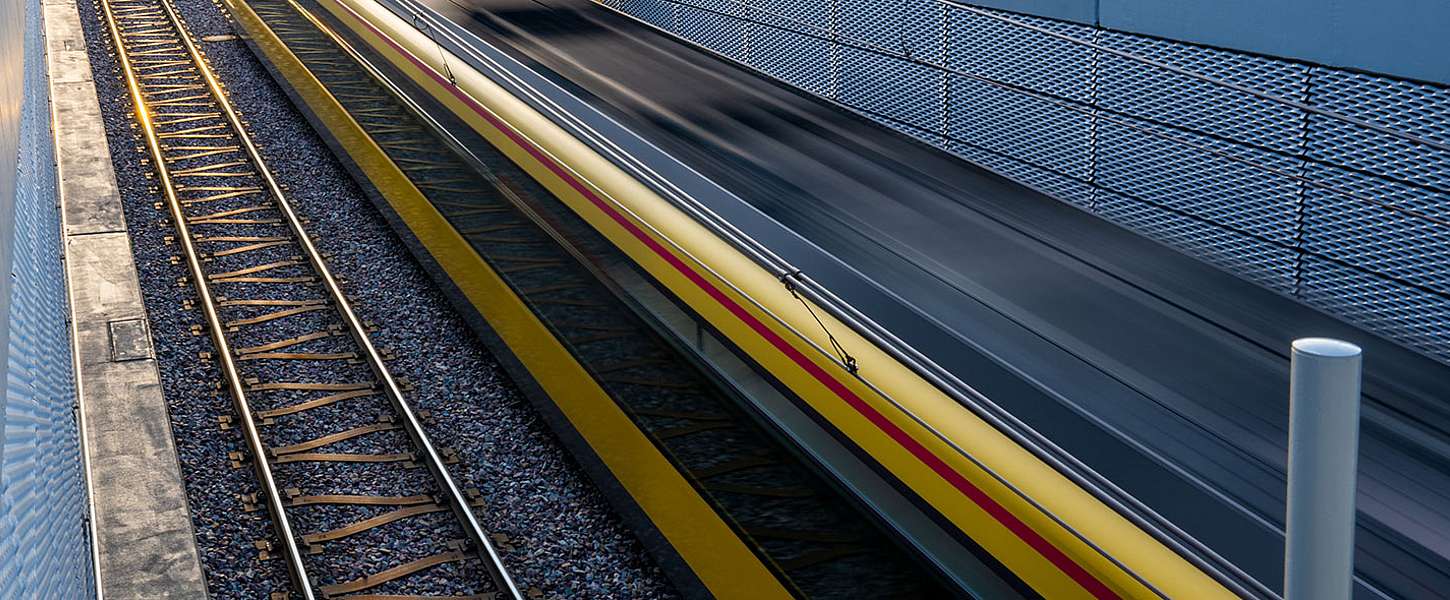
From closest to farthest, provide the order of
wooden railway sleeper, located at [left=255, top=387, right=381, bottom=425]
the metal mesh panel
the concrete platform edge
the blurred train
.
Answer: the blurred train → the concrete platform edge → wooden railway sleeper, located at [left=255, top=387, right=381, bottom=425] → the metal mesh panel

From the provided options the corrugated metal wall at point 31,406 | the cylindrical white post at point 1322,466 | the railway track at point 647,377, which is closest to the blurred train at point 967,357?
the railway track at point 647,377

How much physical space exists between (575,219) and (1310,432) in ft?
30.1

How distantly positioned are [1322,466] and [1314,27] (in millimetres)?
6138

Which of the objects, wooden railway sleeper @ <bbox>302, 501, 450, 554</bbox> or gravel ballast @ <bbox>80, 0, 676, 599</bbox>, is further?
wooden railway sleeper @ <bbox>302, 501, 450, 554</bbox>

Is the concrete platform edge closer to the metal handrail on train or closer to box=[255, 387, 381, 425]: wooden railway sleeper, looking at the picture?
box=[255, 387, 381, 425]: wooden railway sleeper

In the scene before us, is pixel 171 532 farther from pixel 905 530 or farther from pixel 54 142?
pixel 54 142

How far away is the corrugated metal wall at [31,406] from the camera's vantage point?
3373 millimetres

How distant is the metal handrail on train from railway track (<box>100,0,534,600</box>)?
2.15 metres

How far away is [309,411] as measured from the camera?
8.77m

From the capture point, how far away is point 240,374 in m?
9.22

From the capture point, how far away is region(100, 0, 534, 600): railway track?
7016mm

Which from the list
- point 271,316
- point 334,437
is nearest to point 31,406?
point 334,437

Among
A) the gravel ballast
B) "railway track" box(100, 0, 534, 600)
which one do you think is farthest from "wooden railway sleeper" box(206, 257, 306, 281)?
the gravel ballast

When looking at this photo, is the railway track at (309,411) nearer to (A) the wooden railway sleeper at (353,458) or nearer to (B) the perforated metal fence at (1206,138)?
(A) the wooden railway sleeper at (353,458)
